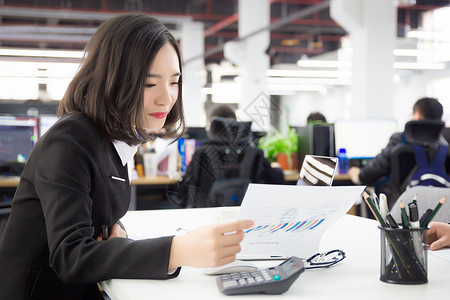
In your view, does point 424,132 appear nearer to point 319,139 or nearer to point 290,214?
point 319,139

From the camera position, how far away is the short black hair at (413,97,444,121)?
14.0ft

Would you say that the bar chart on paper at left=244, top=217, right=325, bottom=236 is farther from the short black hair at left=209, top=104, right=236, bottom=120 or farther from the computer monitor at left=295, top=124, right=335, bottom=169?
the computer monitor at left=295, top=124, right=335, bottom=169

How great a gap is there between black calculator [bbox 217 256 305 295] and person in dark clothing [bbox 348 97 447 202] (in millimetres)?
3115

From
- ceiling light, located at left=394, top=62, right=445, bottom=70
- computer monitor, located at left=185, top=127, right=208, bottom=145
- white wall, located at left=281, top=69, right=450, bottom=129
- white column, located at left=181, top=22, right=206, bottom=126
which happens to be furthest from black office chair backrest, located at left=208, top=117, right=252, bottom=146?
ceiling light, located at left=394, top=62, right=445, bottom=70

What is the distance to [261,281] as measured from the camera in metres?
1.04

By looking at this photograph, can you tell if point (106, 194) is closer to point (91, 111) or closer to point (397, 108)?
point (91, 111)

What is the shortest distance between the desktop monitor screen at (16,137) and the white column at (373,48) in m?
4.26

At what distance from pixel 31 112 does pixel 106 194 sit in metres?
3.98

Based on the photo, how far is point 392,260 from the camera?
1114 millimetres

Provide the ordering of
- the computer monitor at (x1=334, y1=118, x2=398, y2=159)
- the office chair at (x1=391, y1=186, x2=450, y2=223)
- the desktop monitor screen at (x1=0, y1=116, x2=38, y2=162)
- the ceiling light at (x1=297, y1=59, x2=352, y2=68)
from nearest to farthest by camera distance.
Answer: the office chair at (x1=391, y1=186, x2=450, y2=223) → the desktop monitor screen at (x1=0, y1=116, x2=38, y2=162) → the computer monitor at (x1=334, y1=118, x2=398, y2=159) → the ceiling light at (x1=297, y1=59, x2=352, y2=68)

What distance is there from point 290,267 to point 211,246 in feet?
0.59

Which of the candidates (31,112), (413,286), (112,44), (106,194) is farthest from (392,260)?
(31,112)

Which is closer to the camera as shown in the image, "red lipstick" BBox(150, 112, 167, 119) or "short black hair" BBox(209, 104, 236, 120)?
"red lipstick" BBox(150, 112, 167, 119)

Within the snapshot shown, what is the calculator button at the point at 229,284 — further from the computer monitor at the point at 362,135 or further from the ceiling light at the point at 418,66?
the ceiling light at the point at 418,66
